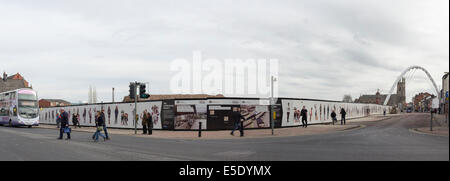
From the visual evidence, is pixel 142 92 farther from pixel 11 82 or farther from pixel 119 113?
pixel 11 82

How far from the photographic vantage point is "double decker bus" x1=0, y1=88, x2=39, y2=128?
31672 mm

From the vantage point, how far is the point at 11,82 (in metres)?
100

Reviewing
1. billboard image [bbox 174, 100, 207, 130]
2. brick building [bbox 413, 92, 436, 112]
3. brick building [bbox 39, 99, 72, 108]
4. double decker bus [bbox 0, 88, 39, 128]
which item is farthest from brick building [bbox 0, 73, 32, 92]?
brick building [bbox 413, 92, 436, 112]

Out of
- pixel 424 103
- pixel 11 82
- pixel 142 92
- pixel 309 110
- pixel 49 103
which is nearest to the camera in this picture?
pixel 142 92

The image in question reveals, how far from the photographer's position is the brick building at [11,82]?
98.2 meters

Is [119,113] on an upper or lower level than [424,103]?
upper

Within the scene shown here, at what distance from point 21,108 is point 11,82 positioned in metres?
82.3

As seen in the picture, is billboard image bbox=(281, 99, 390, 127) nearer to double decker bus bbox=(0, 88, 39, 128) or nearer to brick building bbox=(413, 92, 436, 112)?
double decker bus bbox=(0, 88, 39, 128)

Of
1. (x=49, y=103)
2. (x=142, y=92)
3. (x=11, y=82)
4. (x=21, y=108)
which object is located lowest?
(x=49, y=103)

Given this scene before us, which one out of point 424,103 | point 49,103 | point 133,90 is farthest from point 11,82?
point 424,103

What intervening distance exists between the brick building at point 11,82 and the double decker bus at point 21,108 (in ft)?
253

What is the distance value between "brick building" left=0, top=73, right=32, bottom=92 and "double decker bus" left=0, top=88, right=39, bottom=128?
77.1 metres

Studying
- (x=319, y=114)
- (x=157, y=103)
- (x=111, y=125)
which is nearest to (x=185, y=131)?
(x=157, y=103)
